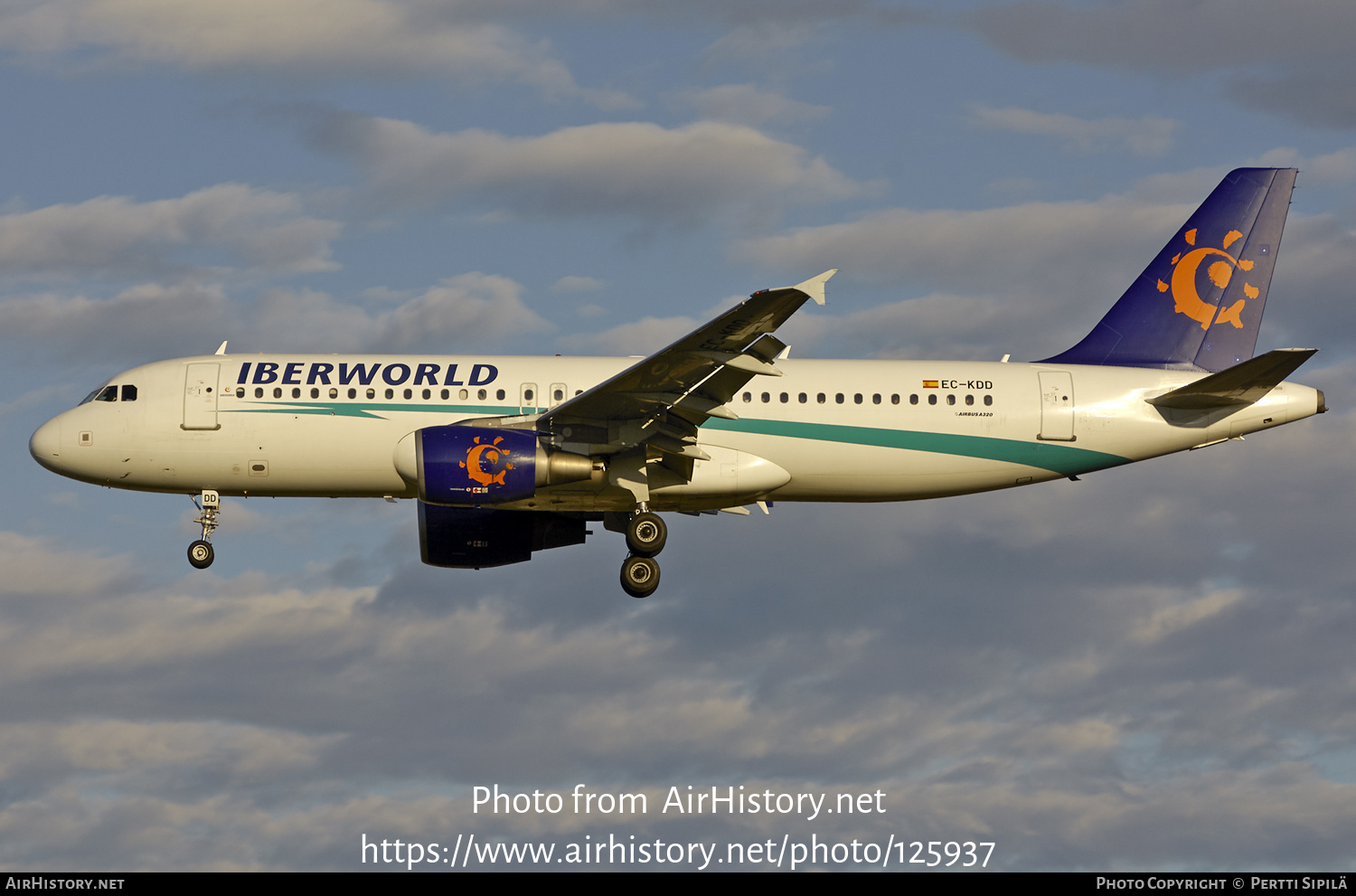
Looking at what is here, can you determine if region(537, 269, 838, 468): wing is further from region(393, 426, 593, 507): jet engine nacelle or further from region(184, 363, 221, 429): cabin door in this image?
region(184, 363, 221, 429): cabin door

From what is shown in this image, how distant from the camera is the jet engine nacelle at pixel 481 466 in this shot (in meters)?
31.3

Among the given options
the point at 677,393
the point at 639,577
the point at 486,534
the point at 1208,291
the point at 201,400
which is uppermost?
the point at 1208,291

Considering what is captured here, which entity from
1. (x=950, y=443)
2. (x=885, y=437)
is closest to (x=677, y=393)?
(x=885, y=437)

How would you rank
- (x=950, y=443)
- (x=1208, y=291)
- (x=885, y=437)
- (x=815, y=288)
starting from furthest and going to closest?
(x=1208, y=291) → (x=950, y=443) → (x=885, y=437) → (x=815, y=288)

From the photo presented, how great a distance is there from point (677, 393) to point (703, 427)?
2588mm

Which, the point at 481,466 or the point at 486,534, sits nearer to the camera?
the point at 481,466

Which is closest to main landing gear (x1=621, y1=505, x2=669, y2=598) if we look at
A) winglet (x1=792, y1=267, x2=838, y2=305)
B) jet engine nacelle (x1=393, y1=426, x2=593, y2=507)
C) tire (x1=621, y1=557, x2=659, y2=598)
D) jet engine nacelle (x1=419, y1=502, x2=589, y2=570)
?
tire (x1=621, y1=557, x2=659, y2=598)

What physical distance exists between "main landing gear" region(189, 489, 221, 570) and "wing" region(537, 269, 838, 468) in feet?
25.1

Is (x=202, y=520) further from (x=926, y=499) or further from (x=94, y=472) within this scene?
(x=926, y=499)

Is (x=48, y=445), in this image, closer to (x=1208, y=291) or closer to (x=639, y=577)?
(x=639, y=577)

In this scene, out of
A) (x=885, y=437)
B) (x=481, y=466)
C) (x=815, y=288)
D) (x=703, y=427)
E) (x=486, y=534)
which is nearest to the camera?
(x=815, y=288)

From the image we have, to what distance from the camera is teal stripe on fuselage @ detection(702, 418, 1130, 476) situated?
111ft

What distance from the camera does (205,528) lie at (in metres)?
34.8

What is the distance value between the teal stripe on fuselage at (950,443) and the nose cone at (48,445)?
13.8 meters
